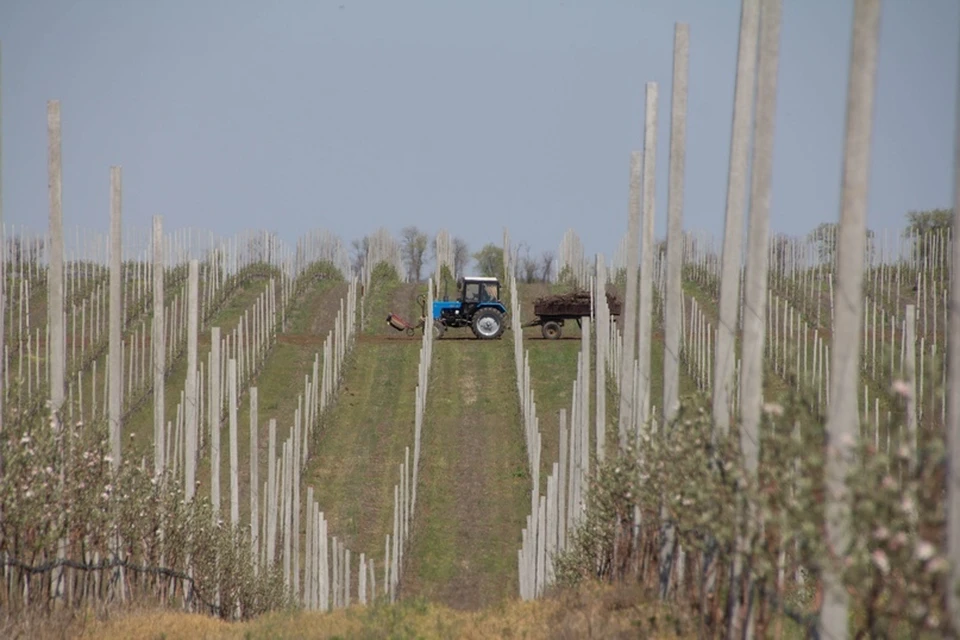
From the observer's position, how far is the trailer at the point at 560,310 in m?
47.3

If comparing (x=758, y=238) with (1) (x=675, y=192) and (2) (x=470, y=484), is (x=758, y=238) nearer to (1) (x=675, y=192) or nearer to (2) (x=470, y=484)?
(1) (x=675, y=192)

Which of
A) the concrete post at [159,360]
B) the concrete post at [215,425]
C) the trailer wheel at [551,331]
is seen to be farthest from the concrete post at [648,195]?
the trailer wheel at [551,331]

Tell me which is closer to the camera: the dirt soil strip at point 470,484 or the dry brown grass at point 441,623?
the dry brown grass at point 441,623

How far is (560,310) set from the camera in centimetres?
4741

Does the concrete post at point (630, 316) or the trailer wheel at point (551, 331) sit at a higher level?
the concrete post at point (630, 316)

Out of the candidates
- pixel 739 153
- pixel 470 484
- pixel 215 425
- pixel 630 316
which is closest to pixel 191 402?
pixel 215 425

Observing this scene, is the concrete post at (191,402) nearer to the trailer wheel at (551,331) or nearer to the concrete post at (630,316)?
the concrete post at (630,316)

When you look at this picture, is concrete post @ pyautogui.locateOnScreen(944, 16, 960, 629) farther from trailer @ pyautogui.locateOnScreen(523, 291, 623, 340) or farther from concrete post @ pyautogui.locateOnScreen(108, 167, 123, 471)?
trailer @ pyautogui.locateOnScreen(523, 291, 623, 340)

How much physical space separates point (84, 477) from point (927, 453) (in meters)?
11.5

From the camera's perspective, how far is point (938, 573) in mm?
6180

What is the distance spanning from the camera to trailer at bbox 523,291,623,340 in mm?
47281

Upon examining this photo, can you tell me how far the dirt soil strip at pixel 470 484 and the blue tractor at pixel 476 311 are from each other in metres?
0.65

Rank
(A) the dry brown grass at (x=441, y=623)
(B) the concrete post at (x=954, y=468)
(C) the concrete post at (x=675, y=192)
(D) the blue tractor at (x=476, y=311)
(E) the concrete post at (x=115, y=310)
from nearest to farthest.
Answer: (B) the concrete post at (x=954, y=468) → (A) the dry brown grass at (x=441, y=623) → (C) the concrete post at (x=675, y=192) → (E) the concrete post at (x=115, y=310) → (D) the blue tractor at (x=476, y=311)

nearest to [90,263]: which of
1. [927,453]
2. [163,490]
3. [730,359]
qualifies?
[163,490]
